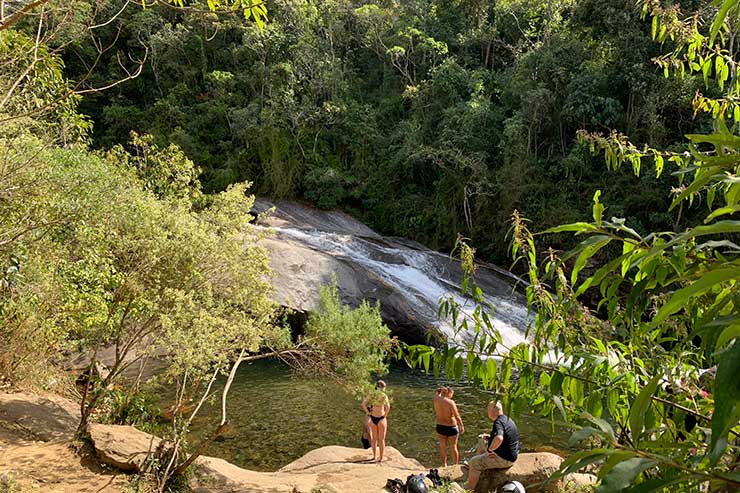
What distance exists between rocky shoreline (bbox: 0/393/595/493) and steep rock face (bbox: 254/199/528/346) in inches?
217

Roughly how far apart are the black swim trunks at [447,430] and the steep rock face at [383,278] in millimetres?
4568

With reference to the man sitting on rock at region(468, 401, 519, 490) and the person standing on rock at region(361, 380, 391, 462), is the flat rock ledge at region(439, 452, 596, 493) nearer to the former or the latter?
the man sitting on rock at region(468, 401, 519, 490)

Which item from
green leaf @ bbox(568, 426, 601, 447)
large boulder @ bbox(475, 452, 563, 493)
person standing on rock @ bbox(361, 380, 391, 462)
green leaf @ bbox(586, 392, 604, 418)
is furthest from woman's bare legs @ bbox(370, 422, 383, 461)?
green leaf @ bbox(568, 426, 601, 447)

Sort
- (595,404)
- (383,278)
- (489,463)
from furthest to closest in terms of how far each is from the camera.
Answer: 1. (383,278)
2. (489,463)
3. (595,404)

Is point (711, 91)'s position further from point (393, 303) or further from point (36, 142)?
point (36, 142)

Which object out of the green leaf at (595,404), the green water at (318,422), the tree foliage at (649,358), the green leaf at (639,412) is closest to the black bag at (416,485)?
the green water at (318,422)

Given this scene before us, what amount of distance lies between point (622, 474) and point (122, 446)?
25.2ft

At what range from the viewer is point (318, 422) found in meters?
10.9

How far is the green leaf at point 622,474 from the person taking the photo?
69cm

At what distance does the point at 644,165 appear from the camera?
18031 millimetres

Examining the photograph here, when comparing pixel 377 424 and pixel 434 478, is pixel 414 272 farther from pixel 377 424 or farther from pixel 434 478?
pixel 434 478

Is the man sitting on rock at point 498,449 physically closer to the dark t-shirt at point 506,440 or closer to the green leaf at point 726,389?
the dark t-shirt at point 506,440

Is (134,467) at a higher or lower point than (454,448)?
higher

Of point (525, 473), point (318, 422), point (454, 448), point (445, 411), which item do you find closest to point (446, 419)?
point (445, 411)
